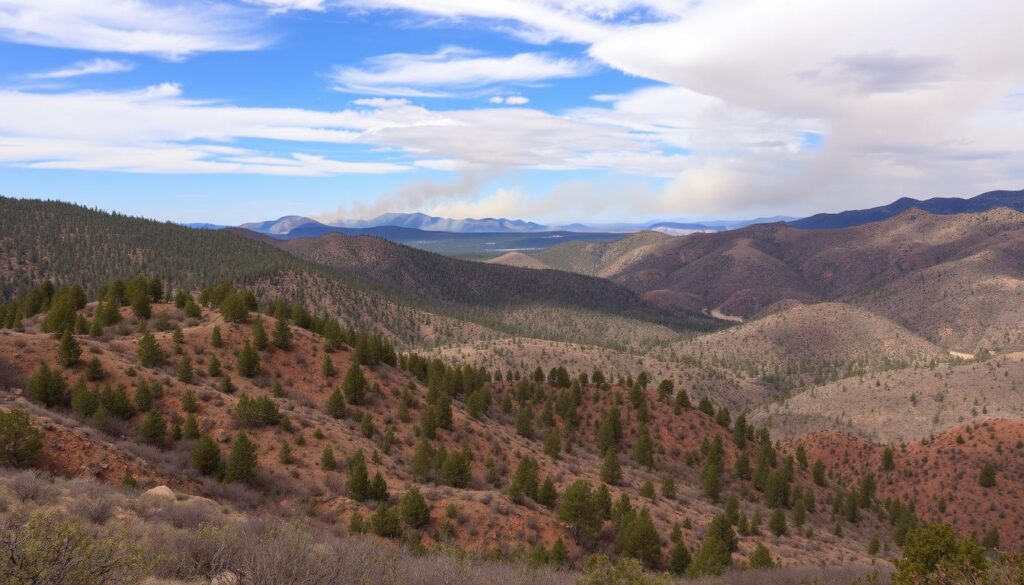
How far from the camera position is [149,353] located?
48344 millimetres

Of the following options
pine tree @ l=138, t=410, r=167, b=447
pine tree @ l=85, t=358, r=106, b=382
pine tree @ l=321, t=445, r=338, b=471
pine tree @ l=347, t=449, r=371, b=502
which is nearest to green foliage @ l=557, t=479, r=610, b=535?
pine tree @ l=347, t=449, r=371, b=502

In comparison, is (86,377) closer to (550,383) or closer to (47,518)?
(47,518)

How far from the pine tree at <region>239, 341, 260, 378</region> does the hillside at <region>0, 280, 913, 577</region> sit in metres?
0.53

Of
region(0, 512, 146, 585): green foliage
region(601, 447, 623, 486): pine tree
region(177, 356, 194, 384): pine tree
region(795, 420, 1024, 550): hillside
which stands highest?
region(0, 512, 146, 585): green foliage

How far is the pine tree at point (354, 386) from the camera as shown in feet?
181

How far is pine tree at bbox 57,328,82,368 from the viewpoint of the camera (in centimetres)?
4141

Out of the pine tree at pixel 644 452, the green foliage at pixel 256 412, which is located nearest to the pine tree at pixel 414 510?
the green foliage at pixel 256 412

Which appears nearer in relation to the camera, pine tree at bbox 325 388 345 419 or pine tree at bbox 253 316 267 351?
pine tree at bbox 325 388 345 419

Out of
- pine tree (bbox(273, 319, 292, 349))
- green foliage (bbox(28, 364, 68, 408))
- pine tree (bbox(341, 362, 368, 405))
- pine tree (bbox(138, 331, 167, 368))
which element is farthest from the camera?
pine tree (bbox(273, 319, 292, 349))

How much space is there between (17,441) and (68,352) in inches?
766

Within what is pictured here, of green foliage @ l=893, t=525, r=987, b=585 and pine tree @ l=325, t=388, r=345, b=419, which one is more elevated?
green foliage @ l=893, t=525, r=987, b=585

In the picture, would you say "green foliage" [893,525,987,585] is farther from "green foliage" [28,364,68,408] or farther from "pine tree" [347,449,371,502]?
"green foliage" [28,364,68,408]

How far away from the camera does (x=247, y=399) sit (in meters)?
41.9

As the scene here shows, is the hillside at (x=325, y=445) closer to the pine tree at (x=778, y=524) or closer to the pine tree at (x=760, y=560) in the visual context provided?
the pine tree at (x=778, y=524)
